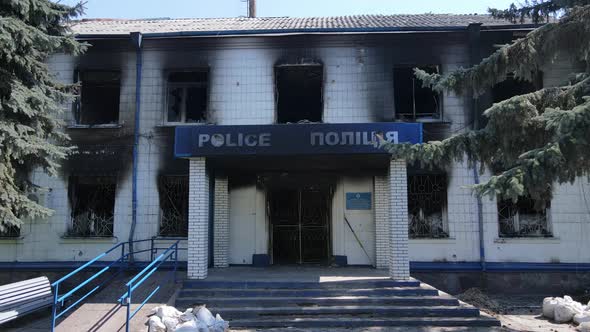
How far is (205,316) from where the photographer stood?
730 cm

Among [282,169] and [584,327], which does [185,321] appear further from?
[584,327]

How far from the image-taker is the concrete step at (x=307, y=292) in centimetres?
847

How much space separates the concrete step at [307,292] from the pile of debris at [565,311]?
2.40 metres

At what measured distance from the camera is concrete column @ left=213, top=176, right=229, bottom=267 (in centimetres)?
1133

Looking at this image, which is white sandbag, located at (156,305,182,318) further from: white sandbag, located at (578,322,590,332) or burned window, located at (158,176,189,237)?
white sandbag, located at (578,322,590,332)

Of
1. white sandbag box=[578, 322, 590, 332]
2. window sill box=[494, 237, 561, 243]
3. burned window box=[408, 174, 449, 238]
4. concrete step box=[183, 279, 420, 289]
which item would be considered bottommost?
white sandbag box=[578, 322, 590, 332]

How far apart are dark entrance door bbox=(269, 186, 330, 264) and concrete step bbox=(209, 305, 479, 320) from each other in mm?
3781

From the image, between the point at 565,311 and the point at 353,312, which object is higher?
the point at 353,312

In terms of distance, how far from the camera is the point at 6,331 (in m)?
7.75

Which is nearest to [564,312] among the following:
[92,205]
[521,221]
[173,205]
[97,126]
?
[521,221]

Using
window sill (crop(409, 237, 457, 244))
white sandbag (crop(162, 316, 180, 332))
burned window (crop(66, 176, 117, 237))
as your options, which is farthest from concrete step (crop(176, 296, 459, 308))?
burned window (crop(66, 176, 117, 237))

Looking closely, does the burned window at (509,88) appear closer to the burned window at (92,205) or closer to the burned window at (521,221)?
the burned window at (521,221)

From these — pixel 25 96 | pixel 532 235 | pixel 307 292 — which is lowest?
pixel 307 292

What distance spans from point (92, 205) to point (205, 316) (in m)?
6.12
